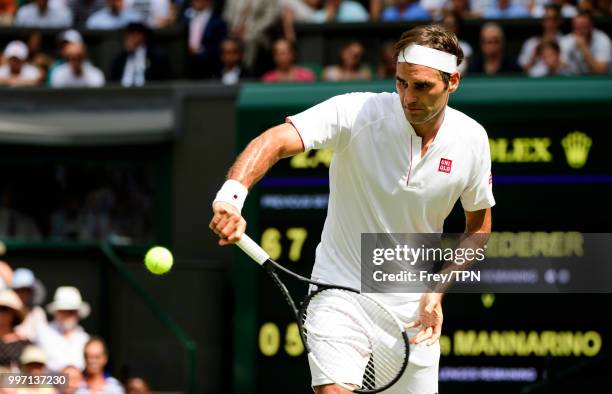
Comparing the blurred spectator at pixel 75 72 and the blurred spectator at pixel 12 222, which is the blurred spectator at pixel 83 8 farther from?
the blurred spectator at pixel 12 222

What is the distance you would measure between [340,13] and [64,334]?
4.17 m

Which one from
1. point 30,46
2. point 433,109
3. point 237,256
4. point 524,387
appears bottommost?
point 524,387

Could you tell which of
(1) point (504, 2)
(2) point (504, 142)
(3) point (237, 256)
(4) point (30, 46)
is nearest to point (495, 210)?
(2) point (504, 142)

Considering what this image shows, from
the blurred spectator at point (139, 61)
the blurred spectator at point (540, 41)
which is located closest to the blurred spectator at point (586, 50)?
the blurred spectator at point (540, 41)

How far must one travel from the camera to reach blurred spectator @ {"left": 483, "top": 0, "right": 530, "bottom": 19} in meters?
12.2

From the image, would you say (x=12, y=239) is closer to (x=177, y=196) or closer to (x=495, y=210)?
(x=177, y=196)

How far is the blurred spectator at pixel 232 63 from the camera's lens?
39.7ft

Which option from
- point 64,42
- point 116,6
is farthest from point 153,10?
point 64,42

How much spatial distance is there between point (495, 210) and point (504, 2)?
2.81 metres

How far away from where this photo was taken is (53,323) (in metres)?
10.4

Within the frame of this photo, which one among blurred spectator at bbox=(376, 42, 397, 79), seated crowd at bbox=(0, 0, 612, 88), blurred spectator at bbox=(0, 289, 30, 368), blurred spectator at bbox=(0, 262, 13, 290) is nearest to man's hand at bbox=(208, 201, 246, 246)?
blurred spectator at bbox=(0, 289, 30, 368)

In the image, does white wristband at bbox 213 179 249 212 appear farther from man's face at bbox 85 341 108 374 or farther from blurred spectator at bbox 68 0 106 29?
blurred spectator at bbox 68 0 106 29

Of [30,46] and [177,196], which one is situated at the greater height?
[30,46]

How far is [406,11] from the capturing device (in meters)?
12.4
